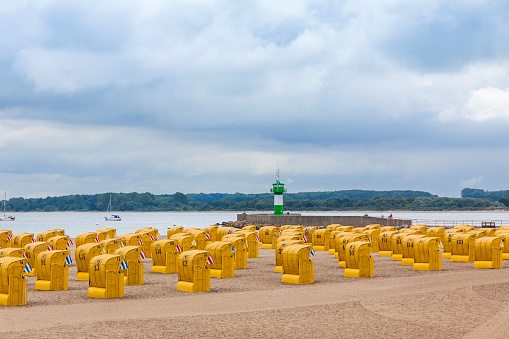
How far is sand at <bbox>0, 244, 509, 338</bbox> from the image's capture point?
11984mm

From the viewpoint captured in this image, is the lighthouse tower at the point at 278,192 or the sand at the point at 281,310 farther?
the lighthouse tower at the point at 278,192

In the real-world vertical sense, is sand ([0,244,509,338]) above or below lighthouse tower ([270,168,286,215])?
below

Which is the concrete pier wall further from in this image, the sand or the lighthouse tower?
the sand

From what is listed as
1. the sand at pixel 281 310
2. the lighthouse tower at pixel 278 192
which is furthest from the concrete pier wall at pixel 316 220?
the sand at pixel 281 310

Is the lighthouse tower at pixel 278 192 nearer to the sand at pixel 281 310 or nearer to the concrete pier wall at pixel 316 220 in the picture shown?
the concrete pier wall at pixel 316 220

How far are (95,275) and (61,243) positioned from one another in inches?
418

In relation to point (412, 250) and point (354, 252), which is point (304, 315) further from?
point (412, 250)

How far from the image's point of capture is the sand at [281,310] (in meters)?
12.0

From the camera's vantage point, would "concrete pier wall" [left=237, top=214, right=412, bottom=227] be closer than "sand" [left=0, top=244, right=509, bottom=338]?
No

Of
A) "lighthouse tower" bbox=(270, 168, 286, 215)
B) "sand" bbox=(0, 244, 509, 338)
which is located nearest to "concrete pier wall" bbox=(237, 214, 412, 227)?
"lighthouse tower" bbox=(270, 168, 286, 215)

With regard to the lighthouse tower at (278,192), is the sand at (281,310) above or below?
below

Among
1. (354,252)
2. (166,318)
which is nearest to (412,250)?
(354,252)

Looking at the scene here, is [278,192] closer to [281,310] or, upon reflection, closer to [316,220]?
[316,220]

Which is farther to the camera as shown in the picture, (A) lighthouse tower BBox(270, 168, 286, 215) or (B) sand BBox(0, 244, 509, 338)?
(A) lighthouse tower BBox(270, 168, 286, 215)
